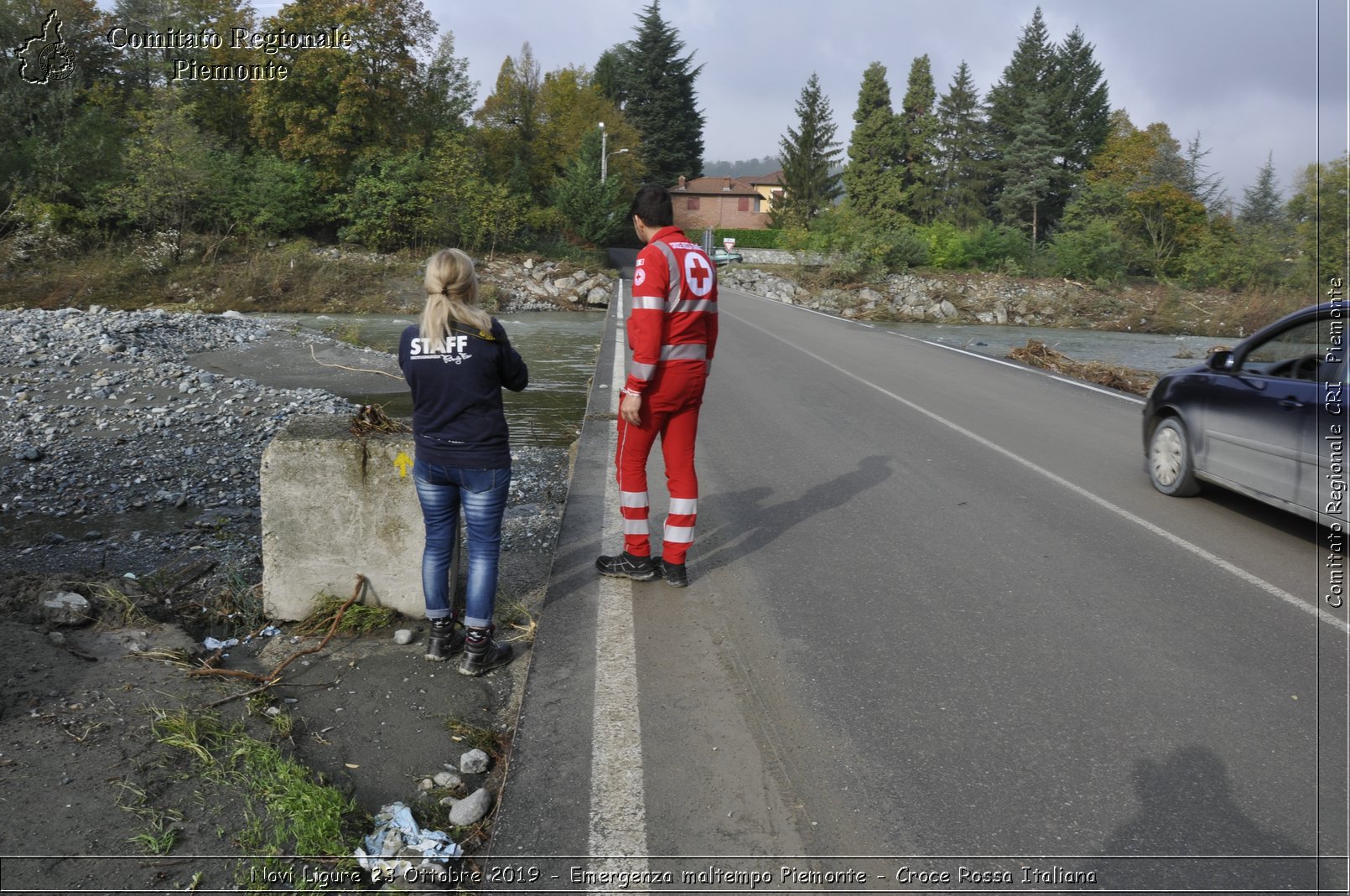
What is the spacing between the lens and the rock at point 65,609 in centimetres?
477

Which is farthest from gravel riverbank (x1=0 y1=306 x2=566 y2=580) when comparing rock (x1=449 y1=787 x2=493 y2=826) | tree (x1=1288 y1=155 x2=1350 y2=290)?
tree (x1=1288 y1=155 x2=1350 y2=290)

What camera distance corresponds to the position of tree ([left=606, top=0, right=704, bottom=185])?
86.9 meters

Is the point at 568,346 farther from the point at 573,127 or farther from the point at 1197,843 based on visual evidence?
the point at 573,127

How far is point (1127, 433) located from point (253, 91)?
4808cm

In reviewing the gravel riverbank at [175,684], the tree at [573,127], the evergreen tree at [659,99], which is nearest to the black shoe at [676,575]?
the gravel riverbank at [175,684]

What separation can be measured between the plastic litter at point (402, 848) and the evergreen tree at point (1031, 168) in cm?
7333

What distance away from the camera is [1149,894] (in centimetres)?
288

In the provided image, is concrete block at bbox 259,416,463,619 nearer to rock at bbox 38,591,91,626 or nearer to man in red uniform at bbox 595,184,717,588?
rock at bbox 38,591,91,626

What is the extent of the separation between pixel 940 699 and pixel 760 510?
10.4ft

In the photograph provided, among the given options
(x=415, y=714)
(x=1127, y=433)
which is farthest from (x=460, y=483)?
(x=1127, y=433)

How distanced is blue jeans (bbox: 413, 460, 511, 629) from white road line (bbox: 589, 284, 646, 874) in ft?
2.07

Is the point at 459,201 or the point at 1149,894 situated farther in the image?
the point at 459,201

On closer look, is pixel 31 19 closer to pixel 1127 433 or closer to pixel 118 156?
pixel 118 156

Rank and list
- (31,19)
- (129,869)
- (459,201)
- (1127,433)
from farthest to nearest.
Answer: (459,201), (31,19), (1127,433), (129,869)
